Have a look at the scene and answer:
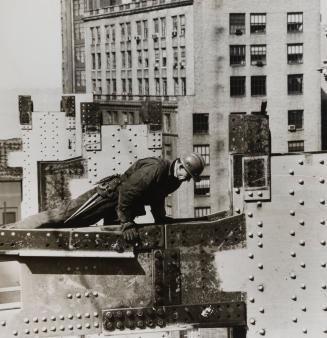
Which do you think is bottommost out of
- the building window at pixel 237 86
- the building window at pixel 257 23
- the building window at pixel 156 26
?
the building window at pixel 237 86

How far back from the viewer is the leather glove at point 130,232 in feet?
25.2

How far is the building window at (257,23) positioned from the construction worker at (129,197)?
55.4 m

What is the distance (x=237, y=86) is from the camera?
6178 centimetres

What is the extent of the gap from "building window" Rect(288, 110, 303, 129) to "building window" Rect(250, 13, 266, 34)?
25.1ft

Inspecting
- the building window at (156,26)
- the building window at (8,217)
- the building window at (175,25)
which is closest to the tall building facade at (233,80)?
the building window at (175,25)

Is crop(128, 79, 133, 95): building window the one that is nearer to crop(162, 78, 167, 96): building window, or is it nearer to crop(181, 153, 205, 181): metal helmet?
crop(162, 78, 167, 96): building window

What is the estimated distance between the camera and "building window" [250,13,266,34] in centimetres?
6188

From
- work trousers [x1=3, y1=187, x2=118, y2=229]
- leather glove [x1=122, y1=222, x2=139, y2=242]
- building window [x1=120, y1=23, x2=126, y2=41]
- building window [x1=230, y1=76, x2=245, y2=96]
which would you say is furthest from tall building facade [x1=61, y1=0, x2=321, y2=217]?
leather glove [x1=122, y1=222, x2=139, y2=242]

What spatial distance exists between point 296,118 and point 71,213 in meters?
55.7

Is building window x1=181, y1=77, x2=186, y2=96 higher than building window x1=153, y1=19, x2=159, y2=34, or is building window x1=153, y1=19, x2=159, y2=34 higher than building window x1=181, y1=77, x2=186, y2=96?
building window x1=153, y1=19, x2=159, y2=34

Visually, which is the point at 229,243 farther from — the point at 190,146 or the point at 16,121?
the point at 190,146

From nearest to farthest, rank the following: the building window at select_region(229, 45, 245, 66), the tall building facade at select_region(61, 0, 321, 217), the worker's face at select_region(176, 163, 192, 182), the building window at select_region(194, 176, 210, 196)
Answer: the worker's face at select_region(176, 163, 192, 182)
the building window at select_region(194, 176, 210, 196)
the tall building facade at select_region(61, 0, 321, 217)
the building window at select_region(229, 45, 245, 66)

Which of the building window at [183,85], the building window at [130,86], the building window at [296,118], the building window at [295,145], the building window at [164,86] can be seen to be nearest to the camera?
the building window at [295,145]

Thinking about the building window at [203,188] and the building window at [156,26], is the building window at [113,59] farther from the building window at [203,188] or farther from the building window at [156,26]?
the building window at [203,188]
